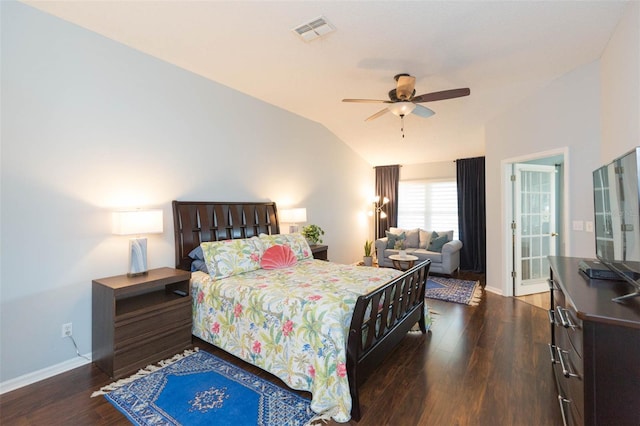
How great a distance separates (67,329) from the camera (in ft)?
8.18

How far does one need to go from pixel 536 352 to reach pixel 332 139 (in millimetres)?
4484

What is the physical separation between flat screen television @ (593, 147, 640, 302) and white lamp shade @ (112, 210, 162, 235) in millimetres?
3209

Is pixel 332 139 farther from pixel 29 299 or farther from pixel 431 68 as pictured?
pixel 29 299

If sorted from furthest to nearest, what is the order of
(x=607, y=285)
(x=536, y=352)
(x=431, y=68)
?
(x=431, y=68) < (x=536, y=352) < (x=607, y=285)

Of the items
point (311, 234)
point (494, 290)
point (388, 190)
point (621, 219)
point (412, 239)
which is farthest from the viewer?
point (388, 190)

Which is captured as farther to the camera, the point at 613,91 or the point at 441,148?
the point at 441,148

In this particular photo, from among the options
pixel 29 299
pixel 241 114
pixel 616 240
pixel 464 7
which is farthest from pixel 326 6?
pixel 29 299

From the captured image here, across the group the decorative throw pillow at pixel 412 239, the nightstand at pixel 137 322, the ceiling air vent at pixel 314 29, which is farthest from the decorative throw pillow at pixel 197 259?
the decorative throw pillow at pixel 412 239

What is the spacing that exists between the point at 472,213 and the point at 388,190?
76.2 inches

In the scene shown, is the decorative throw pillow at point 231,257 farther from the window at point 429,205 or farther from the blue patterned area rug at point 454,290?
the window at point 429,205

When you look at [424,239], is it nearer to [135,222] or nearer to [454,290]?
[454,290]

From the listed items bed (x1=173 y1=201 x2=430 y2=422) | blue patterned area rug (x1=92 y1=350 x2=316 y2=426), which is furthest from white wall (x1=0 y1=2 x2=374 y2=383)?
blue patterned area rug (x1=92 y1=350 x2=316 y2=426)

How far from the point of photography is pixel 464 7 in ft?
7.42

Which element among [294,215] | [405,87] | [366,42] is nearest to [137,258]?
[294,215]
